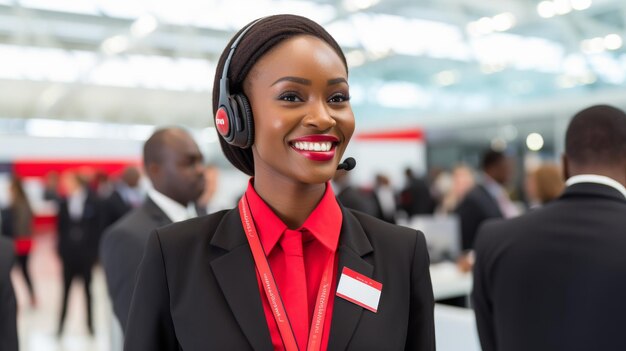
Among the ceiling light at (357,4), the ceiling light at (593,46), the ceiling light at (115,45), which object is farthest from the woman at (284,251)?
the ceiling light at (115,45)

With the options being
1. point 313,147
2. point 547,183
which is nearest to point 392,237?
point 313,147

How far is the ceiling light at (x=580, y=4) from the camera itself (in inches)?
381

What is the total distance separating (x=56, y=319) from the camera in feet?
23.0

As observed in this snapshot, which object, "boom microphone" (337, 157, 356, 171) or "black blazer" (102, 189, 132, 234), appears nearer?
"boom microphone" (337, 157, 356, 171)

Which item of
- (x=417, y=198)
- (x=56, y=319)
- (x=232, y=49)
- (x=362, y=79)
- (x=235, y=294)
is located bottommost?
(x=56, y=319)

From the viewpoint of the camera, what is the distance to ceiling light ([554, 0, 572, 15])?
9945mm

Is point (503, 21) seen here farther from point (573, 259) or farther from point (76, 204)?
point (573, 259)

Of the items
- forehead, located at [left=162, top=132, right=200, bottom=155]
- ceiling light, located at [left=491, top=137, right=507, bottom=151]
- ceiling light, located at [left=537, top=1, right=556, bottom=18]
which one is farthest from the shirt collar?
ceiling light, located at [left=491, top=137, right=507, bottom=151]

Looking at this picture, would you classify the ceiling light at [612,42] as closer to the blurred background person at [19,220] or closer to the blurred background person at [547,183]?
the blurred background person at [547,183]

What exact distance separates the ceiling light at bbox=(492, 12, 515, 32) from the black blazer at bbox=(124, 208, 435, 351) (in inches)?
424

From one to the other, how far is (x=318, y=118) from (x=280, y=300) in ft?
1.07

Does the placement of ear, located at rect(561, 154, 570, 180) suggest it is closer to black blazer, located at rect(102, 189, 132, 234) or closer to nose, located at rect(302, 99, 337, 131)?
nose, located at rect(302, 99, 337, 131)

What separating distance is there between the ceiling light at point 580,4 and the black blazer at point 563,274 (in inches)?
345

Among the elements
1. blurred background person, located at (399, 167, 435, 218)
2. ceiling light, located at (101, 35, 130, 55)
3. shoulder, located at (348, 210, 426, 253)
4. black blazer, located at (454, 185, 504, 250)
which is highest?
ceiling light, located at (101, 35, 130, 55)
